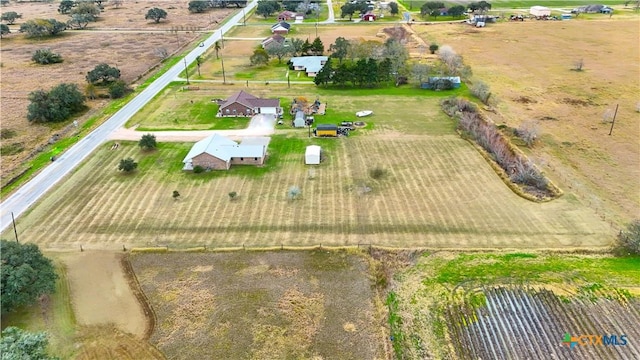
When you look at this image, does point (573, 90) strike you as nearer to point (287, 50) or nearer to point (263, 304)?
point (287, 50)

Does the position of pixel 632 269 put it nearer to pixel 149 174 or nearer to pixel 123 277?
pixel 123 277

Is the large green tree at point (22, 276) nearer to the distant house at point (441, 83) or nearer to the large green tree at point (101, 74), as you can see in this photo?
the large green tree at point (101, 74)

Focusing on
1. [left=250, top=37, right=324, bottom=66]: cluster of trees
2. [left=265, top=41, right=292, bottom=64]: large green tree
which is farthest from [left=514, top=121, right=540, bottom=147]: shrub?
[left=265, top=41, right=292, bottom=64]: large green tree

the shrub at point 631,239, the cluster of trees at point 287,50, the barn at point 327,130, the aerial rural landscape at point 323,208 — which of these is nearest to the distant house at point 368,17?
the cluster of trees at point 287,50

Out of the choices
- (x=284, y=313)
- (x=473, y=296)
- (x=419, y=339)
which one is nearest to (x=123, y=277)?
(x=284, y=313)

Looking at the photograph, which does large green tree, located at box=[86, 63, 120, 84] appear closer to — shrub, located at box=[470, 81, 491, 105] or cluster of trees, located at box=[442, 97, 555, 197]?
cluster of trees, located at box=[442, 97, 555, 197]
